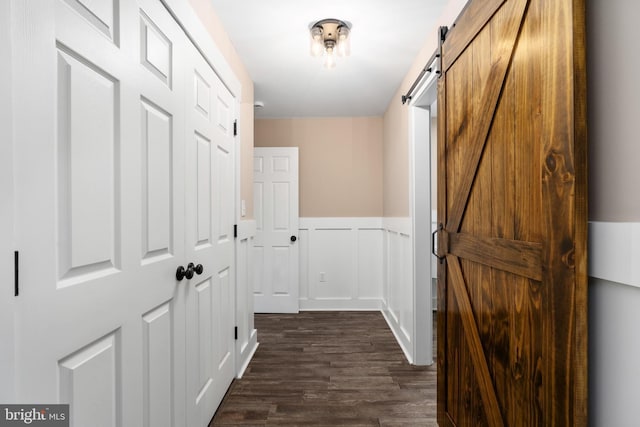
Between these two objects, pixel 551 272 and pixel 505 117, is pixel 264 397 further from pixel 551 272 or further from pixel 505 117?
pixel 505 117

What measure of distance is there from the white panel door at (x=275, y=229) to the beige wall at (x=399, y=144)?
1.05m

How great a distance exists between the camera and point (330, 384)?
7.95ft

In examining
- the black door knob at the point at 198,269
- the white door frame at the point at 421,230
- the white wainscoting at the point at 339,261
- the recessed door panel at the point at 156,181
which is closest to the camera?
the recessed door panel at the point at 156,181

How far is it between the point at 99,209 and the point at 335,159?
348cm

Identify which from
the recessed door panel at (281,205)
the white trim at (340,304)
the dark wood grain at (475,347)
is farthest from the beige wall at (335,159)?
the dark wood grain at (475,347)

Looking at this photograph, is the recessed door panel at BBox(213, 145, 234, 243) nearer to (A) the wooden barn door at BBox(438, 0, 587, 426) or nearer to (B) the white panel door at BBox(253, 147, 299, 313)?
(A) the wooden barn door at BBox(438, 0, 587, 426)

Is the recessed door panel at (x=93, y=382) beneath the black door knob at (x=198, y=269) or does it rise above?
beneath

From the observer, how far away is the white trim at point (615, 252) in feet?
2.52

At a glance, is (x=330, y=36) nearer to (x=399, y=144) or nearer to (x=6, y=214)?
(x=399, y=144)

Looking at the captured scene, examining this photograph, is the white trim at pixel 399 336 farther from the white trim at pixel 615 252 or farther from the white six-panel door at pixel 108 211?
the white trim at pixel 615 252

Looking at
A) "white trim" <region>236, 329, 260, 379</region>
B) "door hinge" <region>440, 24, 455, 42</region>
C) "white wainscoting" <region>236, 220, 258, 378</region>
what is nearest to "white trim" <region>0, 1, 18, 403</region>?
"door hinge" <region>440, 24, 455, 42</region>

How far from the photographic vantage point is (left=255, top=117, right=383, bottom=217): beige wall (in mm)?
4332

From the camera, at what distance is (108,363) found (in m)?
1.07

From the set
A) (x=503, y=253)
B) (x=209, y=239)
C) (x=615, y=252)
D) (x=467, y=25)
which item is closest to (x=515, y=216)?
(x=503, y=253)
